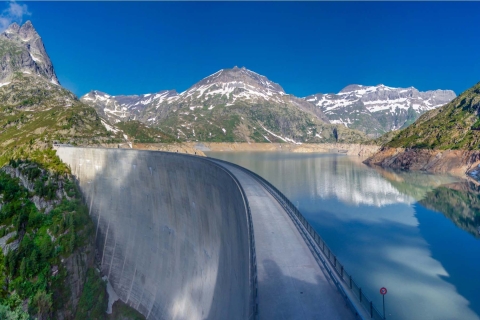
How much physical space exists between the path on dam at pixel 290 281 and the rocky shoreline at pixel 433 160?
59.6 metres

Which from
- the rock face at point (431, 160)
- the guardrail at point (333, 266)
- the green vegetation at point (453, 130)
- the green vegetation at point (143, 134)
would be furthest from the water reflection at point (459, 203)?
the green vegetation at point (143, 134)

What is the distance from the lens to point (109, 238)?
96.1 ft

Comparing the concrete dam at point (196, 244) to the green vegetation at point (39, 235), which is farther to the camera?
the green vegetation at point (39, 235)

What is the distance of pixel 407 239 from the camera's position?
26.6m

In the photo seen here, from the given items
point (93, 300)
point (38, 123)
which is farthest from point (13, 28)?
point (93, 300)

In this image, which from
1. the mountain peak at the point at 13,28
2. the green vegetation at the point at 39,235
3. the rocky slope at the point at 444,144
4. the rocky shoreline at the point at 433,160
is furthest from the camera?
the mountain peak at the point at 13,28

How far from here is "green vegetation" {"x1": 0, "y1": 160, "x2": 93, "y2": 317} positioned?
2400 cm

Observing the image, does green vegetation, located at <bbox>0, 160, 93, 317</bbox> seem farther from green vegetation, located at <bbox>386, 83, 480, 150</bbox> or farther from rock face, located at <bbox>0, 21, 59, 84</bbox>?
rock face, located at <bbox>0, 21, 59, 84</bbox>

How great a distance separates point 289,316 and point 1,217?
35997 mm

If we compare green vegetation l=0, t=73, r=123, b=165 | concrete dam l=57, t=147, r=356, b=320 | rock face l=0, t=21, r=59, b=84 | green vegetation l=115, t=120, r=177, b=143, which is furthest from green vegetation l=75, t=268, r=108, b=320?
rock face l=0, t=21, r=59, b=84

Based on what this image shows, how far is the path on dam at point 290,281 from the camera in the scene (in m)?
7.67

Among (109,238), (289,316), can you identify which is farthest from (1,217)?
(289,316)

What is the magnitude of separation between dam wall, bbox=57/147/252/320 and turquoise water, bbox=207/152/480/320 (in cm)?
890

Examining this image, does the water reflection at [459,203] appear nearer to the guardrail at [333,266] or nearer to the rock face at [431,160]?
the rock face at [431,160]
